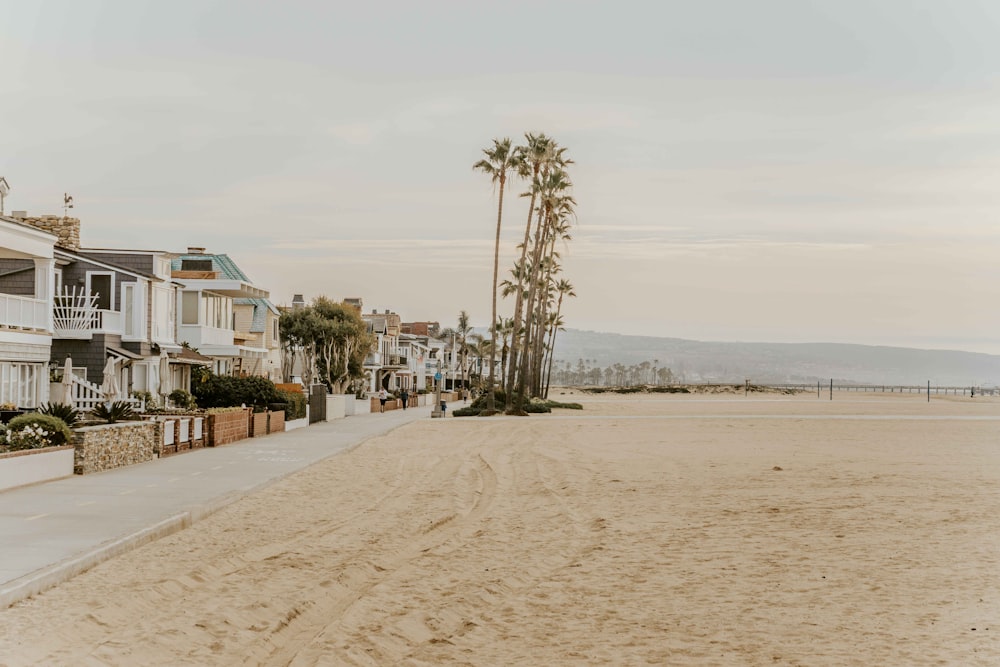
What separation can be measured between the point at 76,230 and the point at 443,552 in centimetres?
2777

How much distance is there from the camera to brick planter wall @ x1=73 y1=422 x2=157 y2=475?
20688 mm

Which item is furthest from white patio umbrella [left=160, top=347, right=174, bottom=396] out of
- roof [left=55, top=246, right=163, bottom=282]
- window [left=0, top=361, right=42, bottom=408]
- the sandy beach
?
the sandy beach

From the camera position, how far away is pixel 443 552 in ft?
43.2

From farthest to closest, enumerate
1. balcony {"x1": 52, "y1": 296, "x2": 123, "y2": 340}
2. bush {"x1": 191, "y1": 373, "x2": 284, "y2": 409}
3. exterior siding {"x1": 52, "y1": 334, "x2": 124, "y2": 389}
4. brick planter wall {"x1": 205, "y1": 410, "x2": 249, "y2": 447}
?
bush {"x1": 191, "y1": 373, "x2": 284, "y2": 409}, exterior siding {"x1": 52, "y1": 334, "x2": 124, "y2": 389}, balcony {"x1": 52, "y1": 296, "x2": 123, "y2": 340}, brick planter wall {"x1": 205, "y1": 410, "x2": 249, "y2": 447}

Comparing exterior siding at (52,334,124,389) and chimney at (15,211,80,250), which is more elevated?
chimney at (15,211,80,250)

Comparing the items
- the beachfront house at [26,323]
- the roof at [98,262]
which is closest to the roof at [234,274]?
the roof at [98,262]

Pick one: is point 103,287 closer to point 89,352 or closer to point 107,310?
point 107,310

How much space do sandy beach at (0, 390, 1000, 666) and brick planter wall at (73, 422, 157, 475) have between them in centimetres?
372

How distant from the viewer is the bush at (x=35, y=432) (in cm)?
1931

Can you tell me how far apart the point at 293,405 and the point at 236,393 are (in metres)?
2.42

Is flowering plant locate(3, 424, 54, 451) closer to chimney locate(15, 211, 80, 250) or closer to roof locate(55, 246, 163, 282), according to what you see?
roof locate(55, 246, 163, 282)

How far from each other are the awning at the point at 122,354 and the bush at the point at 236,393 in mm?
6084

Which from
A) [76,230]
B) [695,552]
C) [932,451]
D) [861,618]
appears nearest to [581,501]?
[695,552]

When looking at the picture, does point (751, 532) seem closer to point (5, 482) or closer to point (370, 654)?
point (370, 654)
